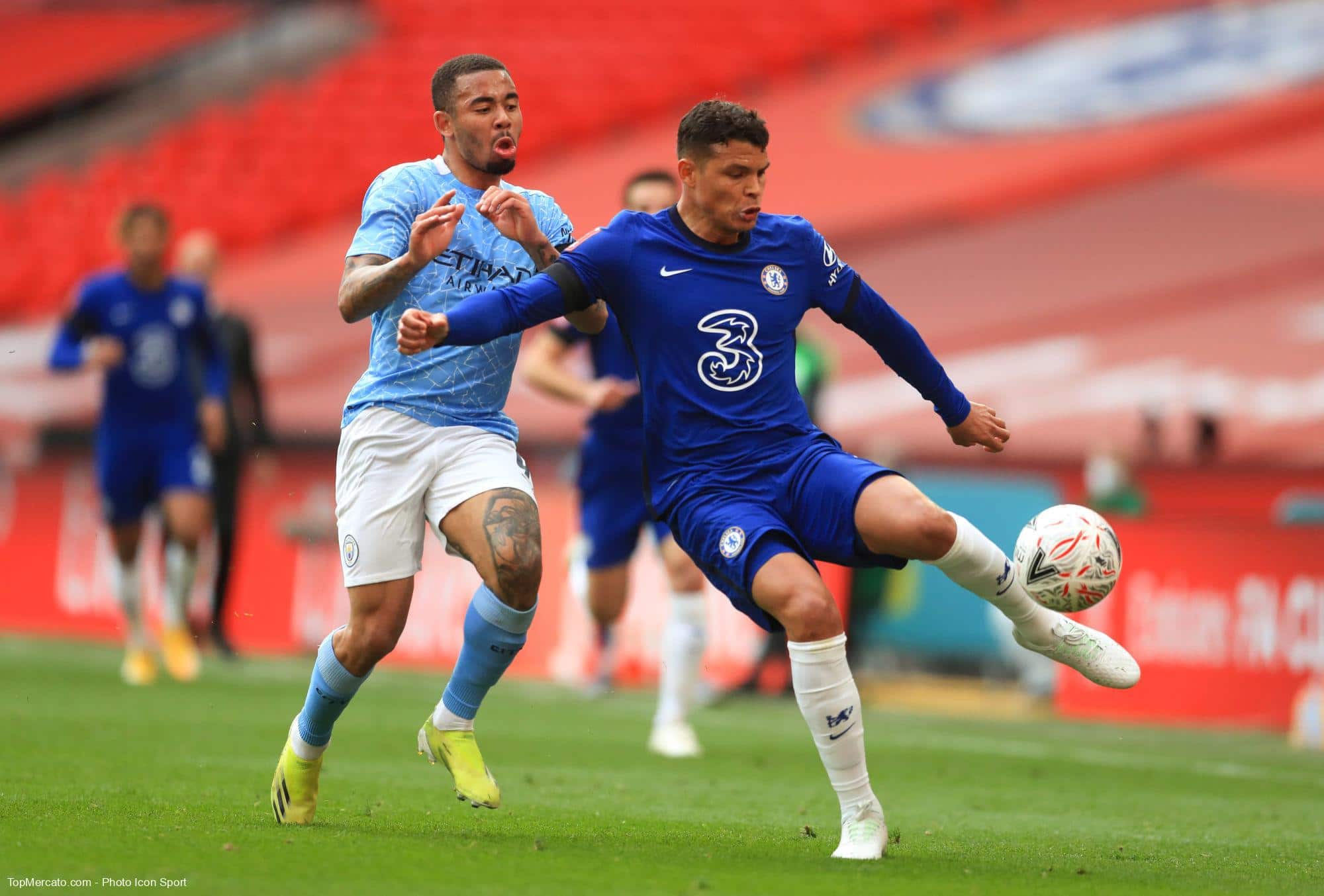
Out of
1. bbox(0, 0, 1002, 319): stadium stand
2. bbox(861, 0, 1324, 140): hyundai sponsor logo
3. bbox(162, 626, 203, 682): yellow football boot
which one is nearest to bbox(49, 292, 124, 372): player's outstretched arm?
bbox(162, 626, 203, 682): yellow football boot

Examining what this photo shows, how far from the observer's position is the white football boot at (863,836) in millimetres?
4609

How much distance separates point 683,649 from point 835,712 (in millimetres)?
3506

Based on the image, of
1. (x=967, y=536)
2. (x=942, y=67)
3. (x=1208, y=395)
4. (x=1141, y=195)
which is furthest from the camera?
(x=942, y=67)

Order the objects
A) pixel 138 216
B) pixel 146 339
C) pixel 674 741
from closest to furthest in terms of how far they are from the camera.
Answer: pixel 674 741 → pixel 138 216 → pixel 146 339

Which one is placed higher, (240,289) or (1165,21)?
(1165,21)

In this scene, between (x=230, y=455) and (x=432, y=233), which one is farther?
(x=230, y=455)

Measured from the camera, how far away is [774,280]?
4.98m

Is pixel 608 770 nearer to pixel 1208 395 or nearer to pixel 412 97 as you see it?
pixel 1208 395

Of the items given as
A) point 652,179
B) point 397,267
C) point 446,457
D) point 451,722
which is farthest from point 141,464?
point 397,267

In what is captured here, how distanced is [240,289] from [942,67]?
9231mm

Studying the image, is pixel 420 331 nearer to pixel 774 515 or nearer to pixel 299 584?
pixel 774 515

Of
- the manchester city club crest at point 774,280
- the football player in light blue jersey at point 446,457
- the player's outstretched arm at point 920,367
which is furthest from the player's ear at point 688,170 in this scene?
the player's outstretched arm at point 920,367

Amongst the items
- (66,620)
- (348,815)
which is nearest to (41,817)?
(348,815)

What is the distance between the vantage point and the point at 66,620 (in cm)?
1491
